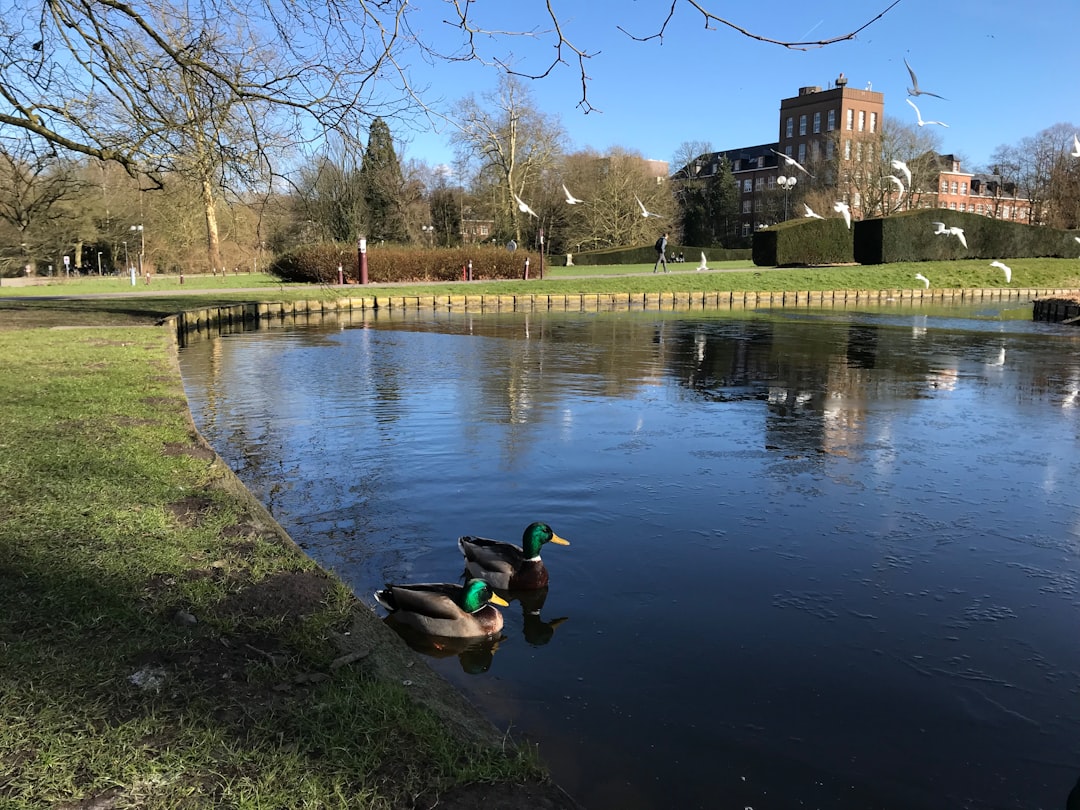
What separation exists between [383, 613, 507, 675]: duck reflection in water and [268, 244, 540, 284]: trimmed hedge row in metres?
30.2

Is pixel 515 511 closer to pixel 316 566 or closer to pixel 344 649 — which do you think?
pixel 316 566

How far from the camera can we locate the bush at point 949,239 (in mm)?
38125

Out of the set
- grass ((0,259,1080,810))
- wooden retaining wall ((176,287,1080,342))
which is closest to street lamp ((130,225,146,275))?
wooden retaining wall ((176,287,1080,342))

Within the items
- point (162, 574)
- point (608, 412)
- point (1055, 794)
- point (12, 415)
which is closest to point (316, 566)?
point (162, 574)

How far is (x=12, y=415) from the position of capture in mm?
7434

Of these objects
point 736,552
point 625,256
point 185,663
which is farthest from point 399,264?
point 185,663

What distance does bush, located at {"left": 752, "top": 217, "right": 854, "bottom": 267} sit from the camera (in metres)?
39.5

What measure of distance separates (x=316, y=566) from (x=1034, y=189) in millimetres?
73432

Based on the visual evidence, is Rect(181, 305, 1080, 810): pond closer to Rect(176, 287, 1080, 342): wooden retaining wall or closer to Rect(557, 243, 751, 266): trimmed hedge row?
Rect(176, 287, 1080, 342): wooden retaining wall

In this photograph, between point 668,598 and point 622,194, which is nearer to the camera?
point 668,598

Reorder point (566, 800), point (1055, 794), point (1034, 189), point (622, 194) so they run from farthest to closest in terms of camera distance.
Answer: point (1034, 189) → point (622, 194) → point (1055, 794) → point (566, 800)

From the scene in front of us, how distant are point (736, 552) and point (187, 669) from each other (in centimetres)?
376

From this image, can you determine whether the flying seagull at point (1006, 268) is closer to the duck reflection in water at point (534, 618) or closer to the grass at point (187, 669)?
the duck reflection in water at point (534, 618)

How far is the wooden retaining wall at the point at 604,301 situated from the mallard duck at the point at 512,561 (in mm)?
19312
